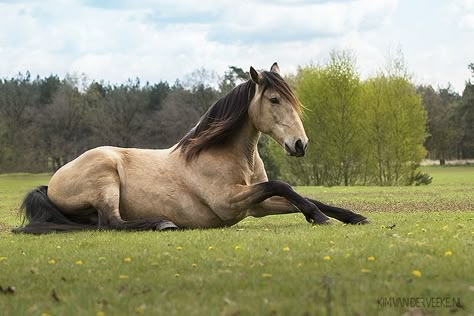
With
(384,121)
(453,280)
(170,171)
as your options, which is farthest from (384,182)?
(453,280)

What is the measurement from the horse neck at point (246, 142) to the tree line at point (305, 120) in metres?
22.5

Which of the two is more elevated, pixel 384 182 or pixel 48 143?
pixel 48 143

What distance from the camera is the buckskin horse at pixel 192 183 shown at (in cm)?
970

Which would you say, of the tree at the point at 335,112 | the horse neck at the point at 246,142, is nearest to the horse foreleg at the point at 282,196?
the horse neck at the point at 246,142

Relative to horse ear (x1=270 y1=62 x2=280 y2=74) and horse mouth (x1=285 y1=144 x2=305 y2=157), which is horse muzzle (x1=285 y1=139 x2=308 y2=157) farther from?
horse ear (x1=270 y1=62 x2=280 y2=74)

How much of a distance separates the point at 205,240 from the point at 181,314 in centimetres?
377

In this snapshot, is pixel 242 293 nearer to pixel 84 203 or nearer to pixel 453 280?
pixel 453 280

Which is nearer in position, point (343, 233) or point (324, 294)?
point (324, 294)

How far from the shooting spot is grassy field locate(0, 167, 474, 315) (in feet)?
13.8

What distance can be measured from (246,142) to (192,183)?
3.44ft

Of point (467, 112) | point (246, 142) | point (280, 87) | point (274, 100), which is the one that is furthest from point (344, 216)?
point (467, 112)

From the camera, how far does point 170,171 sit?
10.3m

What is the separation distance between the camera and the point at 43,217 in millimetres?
10289

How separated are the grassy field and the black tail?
5.99ft
